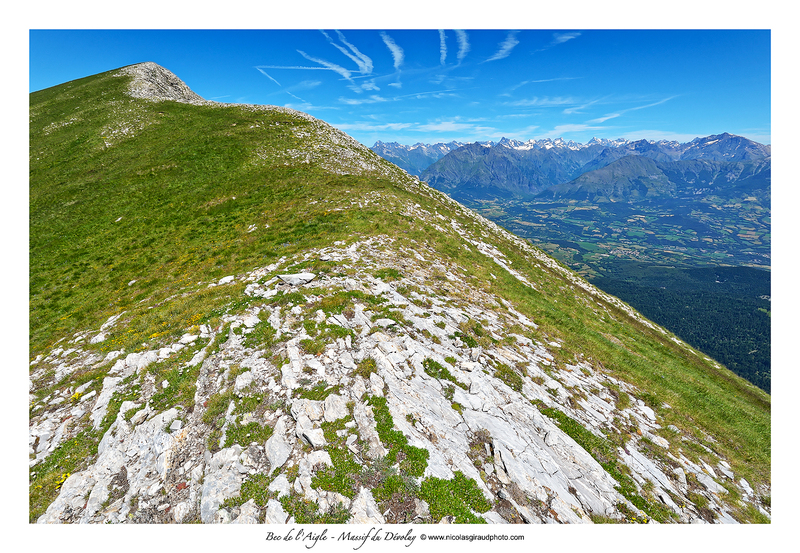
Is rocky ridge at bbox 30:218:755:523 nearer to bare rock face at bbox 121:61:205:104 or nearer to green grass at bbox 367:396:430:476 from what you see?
green grass at bbox 367:396:430:476

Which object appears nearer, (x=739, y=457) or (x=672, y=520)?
(x=672, y=520)

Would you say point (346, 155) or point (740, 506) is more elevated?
point (346, 155)

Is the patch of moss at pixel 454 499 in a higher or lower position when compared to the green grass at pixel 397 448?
lower

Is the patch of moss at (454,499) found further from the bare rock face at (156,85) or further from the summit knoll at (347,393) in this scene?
the bare rock face at (156,85)

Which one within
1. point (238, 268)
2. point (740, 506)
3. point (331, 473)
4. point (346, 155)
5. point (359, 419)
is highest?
point (346, 155)

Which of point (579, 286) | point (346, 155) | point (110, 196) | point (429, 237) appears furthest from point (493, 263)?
point (110, 196)

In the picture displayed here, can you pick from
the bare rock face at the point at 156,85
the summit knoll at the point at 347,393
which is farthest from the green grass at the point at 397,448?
the bare rock face at the point at 156,85

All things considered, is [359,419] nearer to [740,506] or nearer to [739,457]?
[740,506]
